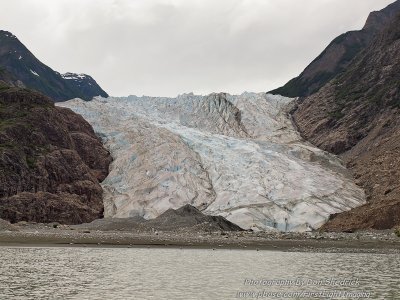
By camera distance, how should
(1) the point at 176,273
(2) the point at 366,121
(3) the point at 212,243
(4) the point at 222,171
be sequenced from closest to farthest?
(1) the point at 176,273
(3) the point at 212,243
(4) the point at 222,171
(2) the point at 366,121

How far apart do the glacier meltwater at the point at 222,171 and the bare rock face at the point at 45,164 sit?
437 centimetres

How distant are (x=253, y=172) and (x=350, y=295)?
270ft

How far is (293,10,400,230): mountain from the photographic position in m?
98.0

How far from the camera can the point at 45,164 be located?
330ft

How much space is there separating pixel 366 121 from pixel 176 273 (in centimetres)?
11189

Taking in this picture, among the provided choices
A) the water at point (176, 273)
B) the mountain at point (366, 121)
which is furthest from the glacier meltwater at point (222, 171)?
the water at point (176, 273)

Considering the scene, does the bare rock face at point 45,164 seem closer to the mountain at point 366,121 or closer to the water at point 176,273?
the mountain at point 366,121

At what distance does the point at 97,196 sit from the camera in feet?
340

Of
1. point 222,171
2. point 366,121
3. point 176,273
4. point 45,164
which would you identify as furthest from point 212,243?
point 366,121

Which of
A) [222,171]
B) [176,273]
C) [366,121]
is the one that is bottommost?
[176,273]

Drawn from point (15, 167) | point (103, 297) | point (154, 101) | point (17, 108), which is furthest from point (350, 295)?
point (154, 101)

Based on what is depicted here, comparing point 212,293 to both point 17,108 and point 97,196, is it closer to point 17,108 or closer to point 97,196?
point 97,196

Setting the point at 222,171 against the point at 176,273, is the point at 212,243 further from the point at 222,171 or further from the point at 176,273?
the point at 222,171

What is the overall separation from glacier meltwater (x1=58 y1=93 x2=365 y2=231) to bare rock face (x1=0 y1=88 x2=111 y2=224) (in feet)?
14.3
